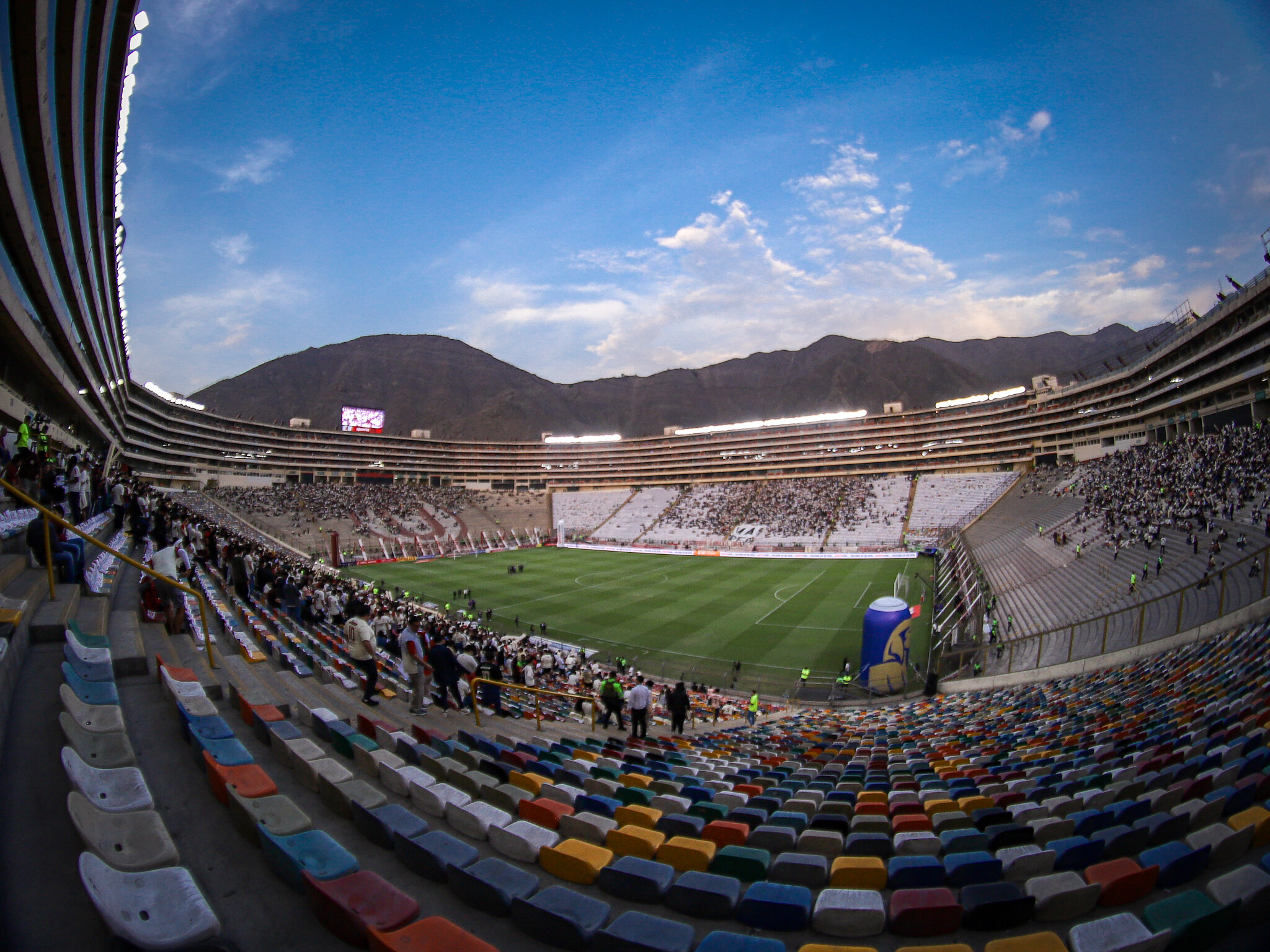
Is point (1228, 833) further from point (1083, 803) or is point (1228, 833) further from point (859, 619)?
point (859, 619)

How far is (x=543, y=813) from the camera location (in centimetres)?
465

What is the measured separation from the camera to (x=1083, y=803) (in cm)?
543

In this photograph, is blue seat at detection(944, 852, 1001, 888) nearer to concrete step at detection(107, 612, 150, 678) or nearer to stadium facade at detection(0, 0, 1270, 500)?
concrete step at detection(107, 612, 150, 678)

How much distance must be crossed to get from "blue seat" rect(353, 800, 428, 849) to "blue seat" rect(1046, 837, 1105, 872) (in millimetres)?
4744

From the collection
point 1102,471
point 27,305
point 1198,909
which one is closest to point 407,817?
point 1198,909

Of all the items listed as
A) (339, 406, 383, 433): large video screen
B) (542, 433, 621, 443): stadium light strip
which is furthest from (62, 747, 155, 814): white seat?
(339, 406, 383, 433): large video screen

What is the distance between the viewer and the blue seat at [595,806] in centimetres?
532

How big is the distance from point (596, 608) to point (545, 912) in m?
33.4

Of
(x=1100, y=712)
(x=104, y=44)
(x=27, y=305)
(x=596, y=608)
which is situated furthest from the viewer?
(x=596, y=608)

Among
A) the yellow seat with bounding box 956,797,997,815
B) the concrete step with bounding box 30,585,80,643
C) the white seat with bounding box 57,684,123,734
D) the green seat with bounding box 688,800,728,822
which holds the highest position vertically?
the concrete step with bounding box 30,585,80,643

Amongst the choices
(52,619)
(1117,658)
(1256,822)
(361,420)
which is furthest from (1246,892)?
(361,420)

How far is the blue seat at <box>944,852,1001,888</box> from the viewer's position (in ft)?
12.8

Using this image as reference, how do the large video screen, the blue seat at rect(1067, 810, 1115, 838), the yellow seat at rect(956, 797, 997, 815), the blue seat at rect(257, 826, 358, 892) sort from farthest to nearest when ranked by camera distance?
the large video screen < the yellow seat at rect(956, 797, 997, 815) < the blue seat at rect(1067, 810, 1115, 838) < the blue seat at rect(257, 826, 358, 892)

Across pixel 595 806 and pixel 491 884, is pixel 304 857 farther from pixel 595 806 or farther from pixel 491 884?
pixel 595 806
